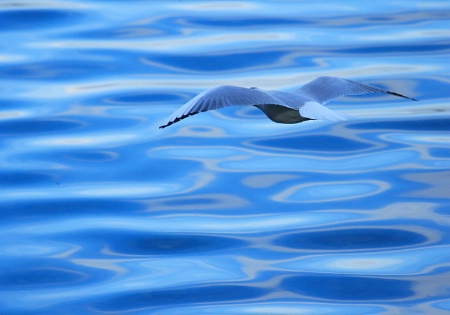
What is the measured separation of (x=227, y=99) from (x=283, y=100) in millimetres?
314

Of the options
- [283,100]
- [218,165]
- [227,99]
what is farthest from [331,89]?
[218,165]

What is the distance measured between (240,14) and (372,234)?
4.78 metres

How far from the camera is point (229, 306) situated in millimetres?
6109

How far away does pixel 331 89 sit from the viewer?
704 centimetres

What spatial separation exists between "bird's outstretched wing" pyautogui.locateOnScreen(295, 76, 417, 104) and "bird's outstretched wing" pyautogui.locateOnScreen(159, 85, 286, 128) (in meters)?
0.51

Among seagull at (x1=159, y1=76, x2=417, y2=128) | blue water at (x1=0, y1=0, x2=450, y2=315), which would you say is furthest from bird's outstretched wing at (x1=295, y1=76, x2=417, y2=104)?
blue water at (x1=0, y1=0, x2=450, y2=315)

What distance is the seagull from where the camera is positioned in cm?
600

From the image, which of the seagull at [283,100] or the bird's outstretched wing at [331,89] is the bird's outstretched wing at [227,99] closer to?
the seagull at [283,100]

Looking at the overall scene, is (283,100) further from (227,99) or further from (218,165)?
(218,165)

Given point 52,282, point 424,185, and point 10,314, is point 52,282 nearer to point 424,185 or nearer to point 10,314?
point 10,314

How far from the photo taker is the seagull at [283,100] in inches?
236

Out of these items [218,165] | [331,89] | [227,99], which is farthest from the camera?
[218,165]

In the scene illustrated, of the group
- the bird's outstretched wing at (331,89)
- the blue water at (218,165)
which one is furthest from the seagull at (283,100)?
the blue water at (218,165)

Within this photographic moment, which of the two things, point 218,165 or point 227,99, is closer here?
point 227,99
